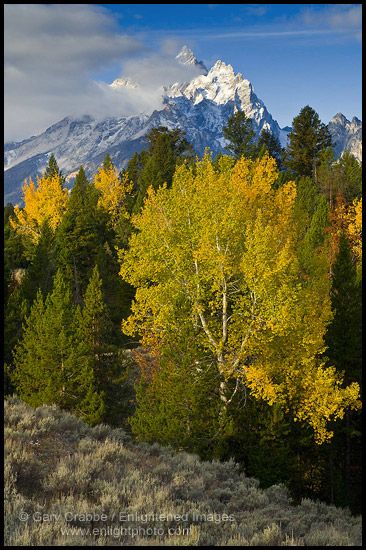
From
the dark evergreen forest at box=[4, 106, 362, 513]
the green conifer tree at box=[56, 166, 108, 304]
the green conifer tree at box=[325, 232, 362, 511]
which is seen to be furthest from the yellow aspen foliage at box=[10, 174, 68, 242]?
the green conifer tree at box=[325, 232, 362, 511]

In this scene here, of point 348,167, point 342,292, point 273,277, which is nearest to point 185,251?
point 273,277

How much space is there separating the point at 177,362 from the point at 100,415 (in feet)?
29.3

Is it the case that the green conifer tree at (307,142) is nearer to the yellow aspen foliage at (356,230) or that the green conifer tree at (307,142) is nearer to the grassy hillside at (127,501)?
the yellow aspen foliage at (356,230)

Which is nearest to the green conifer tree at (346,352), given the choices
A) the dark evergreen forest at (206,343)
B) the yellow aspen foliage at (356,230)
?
the dark evergreen forest at (206,343)

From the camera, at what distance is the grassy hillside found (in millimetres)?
6863

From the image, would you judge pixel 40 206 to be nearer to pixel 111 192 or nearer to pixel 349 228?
pixel 111 192

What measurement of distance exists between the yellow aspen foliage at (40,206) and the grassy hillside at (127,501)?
41.4 m

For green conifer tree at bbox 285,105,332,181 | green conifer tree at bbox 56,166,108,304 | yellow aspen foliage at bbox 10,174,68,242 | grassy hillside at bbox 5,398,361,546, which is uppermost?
green conifer tree at bbox 285,105,332,181

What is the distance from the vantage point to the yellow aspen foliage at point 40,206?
165ft

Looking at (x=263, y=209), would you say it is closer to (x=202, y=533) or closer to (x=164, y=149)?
(x=202, y=533)

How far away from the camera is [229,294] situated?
17375 millimetres

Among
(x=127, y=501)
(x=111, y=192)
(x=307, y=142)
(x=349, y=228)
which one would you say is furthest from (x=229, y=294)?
(x=307, y=142)

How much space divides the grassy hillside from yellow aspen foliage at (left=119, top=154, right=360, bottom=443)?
5707mm

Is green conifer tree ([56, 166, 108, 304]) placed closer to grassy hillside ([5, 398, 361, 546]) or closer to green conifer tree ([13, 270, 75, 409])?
green conifer tree ([13, 270, 75, 409])
